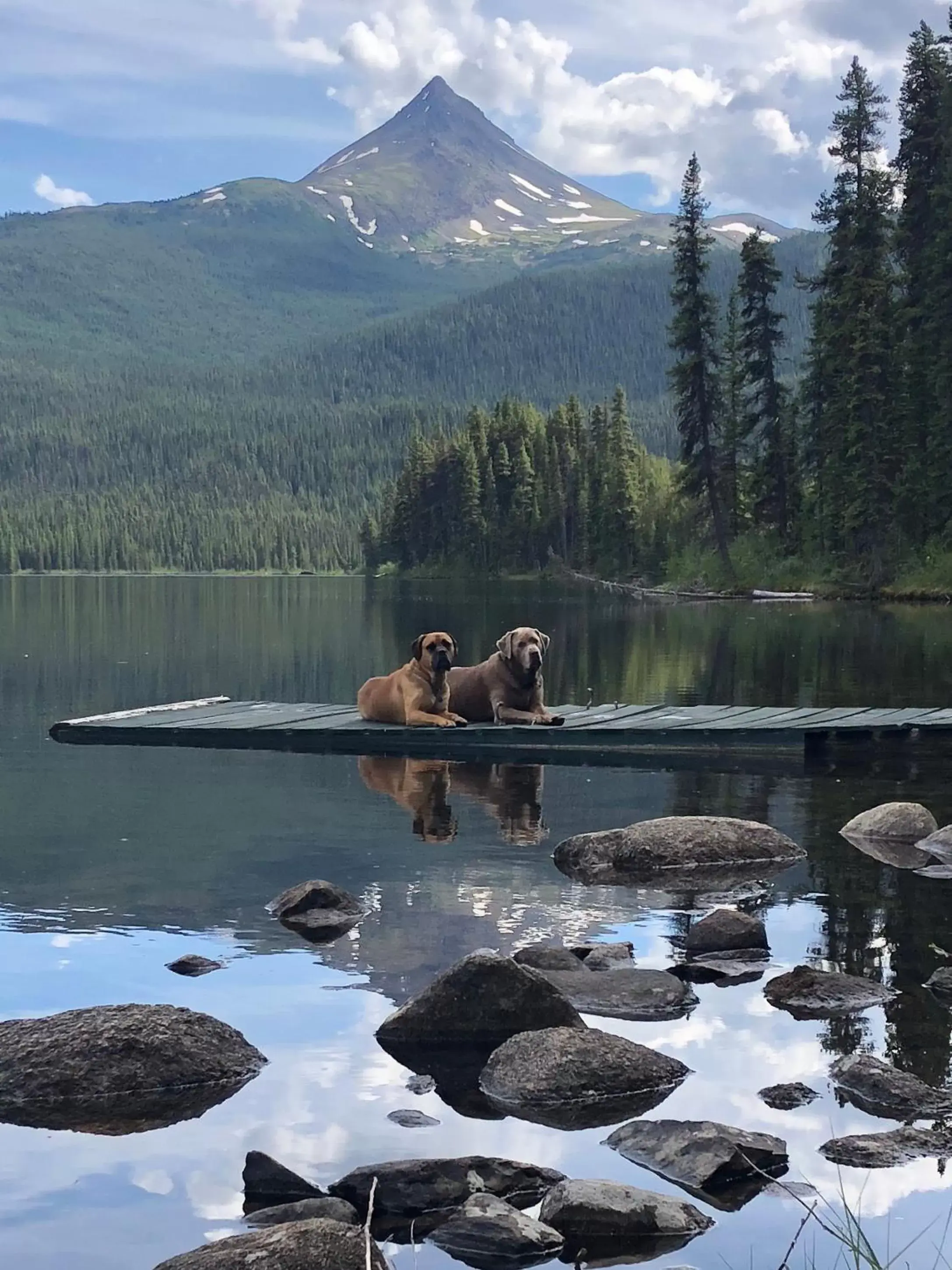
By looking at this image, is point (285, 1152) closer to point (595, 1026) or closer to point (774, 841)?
point (595, 1026)

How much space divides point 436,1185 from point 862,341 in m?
53.2

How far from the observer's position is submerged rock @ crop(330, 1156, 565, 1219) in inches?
271

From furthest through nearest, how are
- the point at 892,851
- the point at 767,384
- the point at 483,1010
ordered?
the point at 767,384 < the point at 892,851 < the point at 483,1010

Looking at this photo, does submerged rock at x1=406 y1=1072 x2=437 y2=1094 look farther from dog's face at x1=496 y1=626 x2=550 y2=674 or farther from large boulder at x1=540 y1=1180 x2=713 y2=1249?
dog's face at x1=496 y1=626 x2=550 y2=674

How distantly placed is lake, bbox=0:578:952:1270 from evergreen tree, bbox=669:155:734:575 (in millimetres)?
42870

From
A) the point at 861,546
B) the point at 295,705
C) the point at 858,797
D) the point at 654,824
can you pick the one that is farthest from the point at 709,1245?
the point at 861,546

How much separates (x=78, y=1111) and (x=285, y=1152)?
45.4 inches

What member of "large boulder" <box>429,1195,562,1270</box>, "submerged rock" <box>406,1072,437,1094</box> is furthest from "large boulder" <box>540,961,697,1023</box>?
"large boulder" <box>429,1195,562,1270</box>

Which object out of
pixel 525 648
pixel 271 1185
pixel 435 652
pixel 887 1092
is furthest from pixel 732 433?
pixel 271 1185

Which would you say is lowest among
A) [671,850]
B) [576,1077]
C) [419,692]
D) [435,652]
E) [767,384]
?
[576,1077]

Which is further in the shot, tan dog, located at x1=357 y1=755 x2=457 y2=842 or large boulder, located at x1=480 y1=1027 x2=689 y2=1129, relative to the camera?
→ tan dog, located at x1=357 y1=755 x2=457 y2=842

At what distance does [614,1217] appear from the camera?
662 cm

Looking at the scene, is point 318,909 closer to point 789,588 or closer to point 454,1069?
point 454,1069

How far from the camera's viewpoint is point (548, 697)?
2827 centimetres
